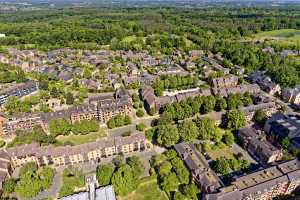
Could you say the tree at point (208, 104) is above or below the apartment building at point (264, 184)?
above

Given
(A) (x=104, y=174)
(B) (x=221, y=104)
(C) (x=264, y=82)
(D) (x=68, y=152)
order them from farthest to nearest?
(C) (x=264, y=82) < (B) (x=221, y=104) < (D) (x=68, y=152) < (A) (x=104, y=174)

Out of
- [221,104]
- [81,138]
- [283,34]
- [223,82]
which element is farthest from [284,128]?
[283,34]

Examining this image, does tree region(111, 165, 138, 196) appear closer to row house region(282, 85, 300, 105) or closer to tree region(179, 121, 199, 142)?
tree region(179, 121, 199, 142)

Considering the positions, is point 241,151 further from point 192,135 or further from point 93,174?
point 93,174

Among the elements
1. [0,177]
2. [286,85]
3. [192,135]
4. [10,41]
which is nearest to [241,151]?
[192,135]

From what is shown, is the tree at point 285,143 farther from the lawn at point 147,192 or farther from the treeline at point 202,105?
the lawn at point 147,192

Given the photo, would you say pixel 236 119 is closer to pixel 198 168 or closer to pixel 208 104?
pixel 208 104

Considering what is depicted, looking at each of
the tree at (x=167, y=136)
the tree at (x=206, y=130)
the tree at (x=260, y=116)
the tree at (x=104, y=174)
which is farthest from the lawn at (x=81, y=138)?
the tree at (x=260, y=116)
